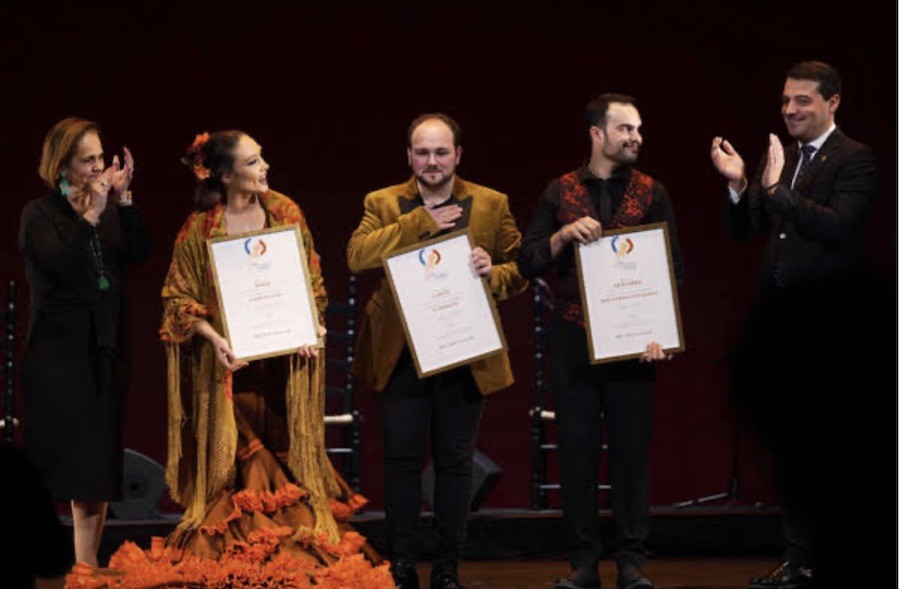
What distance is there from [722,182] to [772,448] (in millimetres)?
5802

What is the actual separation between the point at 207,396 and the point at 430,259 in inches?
28.1

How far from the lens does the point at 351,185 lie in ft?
21.0

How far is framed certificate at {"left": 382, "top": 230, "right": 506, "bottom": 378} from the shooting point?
3721mm

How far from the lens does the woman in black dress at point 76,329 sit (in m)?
3.77

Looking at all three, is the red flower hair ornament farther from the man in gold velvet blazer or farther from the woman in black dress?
the man in gold velvet blazer

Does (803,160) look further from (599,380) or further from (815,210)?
(599,380)

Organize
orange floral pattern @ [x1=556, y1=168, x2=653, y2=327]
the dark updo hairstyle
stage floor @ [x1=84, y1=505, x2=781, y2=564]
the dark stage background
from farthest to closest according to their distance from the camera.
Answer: the dark stage background → stage floor @ [x1=84, y1=505, x2=781, y2=564] → orange floral pattern @ [x1=556, y1=168, x2=653, y2=327] → the dark updo hairstyle

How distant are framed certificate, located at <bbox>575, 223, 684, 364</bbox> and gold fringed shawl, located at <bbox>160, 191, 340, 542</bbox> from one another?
0.75m

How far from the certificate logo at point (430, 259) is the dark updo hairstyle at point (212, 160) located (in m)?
0.57

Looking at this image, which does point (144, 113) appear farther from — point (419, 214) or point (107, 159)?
point (419, 214)

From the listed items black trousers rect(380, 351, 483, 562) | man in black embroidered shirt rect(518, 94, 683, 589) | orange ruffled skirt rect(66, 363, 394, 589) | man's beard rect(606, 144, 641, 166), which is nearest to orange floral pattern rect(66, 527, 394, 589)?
orange ruffled skirt rect(66, 363, 394, 589)

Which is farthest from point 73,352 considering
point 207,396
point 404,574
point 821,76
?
point 821,76

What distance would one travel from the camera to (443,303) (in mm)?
3748

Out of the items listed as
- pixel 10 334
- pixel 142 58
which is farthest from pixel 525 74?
pixel 10 334
